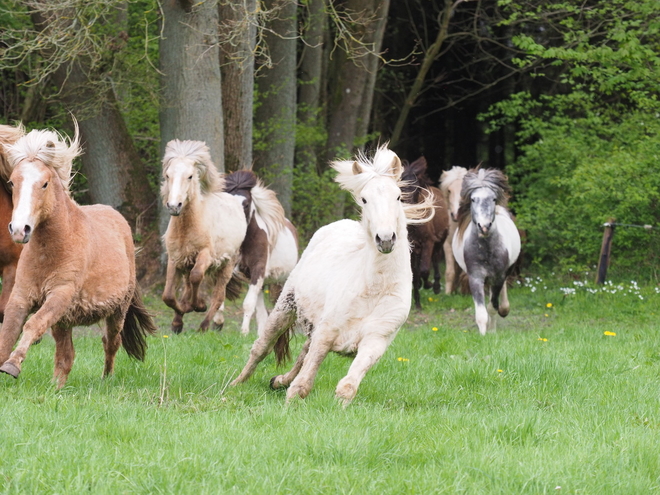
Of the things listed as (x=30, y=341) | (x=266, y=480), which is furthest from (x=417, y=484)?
(x=30, y=341)

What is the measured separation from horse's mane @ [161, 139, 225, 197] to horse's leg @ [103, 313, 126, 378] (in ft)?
10.6

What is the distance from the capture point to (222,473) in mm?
4023

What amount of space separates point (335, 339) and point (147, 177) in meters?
10.6

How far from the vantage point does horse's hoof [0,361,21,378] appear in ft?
16.6

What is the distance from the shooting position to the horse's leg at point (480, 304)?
10.6 m

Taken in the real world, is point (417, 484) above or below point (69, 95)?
below

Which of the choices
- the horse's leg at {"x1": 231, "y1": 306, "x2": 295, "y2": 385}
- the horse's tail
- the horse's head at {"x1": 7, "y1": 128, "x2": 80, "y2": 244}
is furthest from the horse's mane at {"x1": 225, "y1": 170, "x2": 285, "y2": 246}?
the horse's head at {"x1": 7, "y1": 128, "x2": 80, "y2": 244}

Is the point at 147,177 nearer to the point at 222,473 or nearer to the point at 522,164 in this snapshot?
the point at 522,164

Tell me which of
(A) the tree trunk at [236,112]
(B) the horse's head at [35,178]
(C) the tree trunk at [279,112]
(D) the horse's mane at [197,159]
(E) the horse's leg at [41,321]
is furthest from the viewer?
(C) the tree trunk at [279,112]

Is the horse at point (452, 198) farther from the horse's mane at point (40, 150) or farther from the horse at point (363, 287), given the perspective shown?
the horse's mane at point (40, 150)

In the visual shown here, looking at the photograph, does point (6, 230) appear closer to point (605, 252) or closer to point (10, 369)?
point (10, 369)

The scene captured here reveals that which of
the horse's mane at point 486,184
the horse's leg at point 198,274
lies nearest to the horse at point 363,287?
the horse's leg at point 198,274

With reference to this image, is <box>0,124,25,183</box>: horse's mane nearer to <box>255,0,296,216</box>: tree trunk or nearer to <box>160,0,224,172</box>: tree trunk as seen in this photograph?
<box>160,0,224,172</box>: tree trunk

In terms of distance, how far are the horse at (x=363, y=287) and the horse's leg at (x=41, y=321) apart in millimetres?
1664
